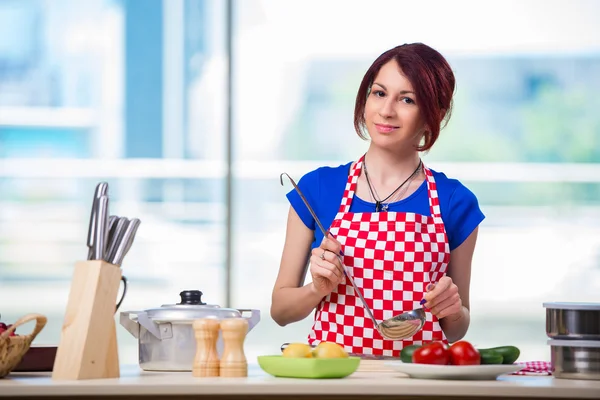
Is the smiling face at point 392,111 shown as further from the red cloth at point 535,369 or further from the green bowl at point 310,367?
the green bowl at point 310,367

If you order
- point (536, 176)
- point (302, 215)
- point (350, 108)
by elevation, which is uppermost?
point (350, 108)

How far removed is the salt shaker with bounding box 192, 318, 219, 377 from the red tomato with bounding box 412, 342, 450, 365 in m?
0.33

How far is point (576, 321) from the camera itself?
1666 mm

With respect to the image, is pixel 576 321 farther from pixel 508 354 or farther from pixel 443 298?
pixel 443 298

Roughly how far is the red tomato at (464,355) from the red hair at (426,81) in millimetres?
645

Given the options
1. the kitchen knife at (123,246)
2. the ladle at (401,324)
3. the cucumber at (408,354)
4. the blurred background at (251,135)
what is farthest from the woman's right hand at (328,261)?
the blurred background at (251,135)

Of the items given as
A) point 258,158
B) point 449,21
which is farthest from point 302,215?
point 449,21

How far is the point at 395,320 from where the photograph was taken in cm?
190

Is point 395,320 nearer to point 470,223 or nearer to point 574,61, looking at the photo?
point 470,223

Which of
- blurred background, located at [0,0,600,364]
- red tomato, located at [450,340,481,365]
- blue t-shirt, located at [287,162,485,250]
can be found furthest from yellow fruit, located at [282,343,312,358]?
blurred background, located at [0,0,600,364]

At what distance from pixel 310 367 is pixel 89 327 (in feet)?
1.19

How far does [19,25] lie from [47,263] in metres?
1.22

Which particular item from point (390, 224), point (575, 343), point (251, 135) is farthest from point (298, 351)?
point (251, 135)

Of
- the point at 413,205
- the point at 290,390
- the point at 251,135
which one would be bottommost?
the point at 290,390
